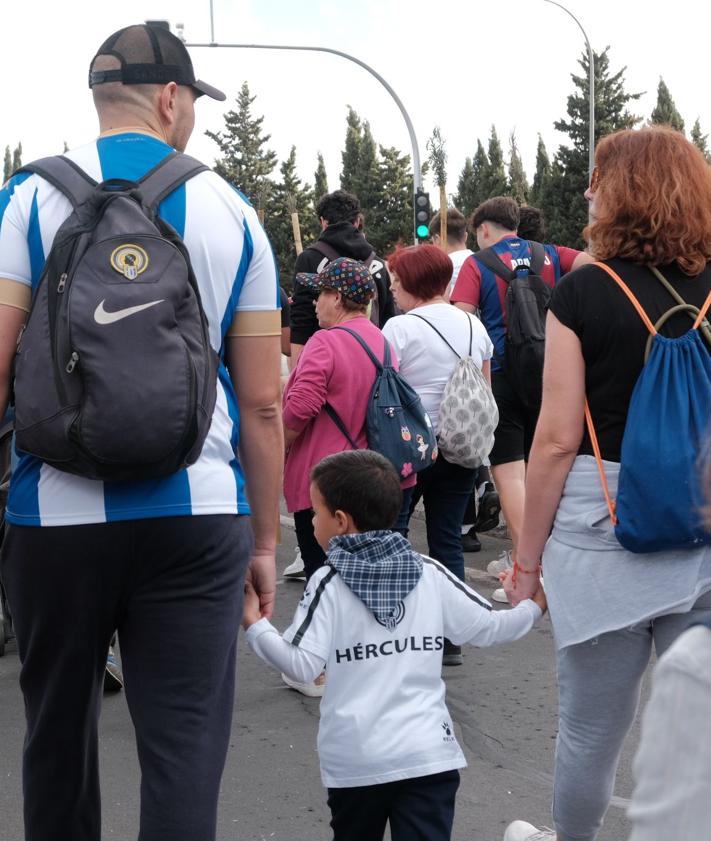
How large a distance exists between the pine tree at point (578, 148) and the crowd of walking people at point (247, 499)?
4323 cm

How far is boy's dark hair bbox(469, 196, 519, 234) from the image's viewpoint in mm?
6322

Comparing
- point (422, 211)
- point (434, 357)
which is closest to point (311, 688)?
point (434, 357)

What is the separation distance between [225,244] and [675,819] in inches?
60.0

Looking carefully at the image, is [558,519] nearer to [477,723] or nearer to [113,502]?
[113,502]

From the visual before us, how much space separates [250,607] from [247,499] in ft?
1.03

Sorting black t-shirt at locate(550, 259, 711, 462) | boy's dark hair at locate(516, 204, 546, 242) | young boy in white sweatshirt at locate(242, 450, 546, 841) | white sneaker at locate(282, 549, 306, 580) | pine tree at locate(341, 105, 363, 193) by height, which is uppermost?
pine tree at locate(341, 105, 363, 193)

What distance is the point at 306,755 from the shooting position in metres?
4.10

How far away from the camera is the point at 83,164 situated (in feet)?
7.64

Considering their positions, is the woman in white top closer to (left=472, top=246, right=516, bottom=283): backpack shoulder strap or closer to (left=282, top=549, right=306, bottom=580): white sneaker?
(left=472, top=246, right=516, bottom=283): backpack shoulder strap

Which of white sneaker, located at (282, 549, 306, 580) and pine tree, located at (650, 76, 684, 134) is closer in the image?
white sneaker, located at (282, 549, 306, 580)

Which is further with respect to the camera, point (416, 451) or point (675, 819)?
point (416, 451)

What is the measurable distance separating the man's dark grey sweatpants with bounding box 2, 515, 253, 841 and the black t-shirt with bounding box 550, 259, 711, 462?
900 mm

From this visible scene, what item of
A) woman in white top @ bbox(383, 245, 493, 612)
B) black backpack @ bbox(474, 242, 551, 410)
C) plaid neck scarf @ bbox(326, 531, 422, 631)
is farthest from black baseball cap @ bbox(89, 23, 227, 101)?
black backpack @ bbox(474, 242, 551, 410)

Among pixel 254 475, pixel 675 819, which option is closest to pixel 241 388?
pixel 254 475
